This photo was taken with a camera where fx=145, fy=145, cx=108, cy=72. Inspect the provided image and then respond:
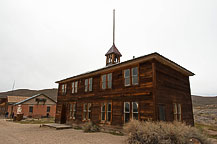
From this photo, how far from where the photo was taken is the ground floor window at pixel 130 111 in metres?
11.3

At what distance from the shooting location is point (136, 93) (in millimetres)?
11617

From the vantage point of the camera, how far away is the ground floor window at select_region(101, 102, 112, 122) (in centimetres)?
1371

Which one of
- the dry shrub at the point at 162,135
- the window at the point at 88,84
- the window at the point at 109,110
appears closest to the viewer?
the dry shrub at the point at 162,135

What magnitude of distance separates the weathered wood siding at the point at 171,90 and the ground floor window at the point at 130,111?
1887mm

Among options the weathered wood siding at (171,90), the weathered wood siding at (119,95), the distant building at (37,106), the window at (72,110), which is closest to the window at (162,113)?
the weathered wood siding at (171,90)

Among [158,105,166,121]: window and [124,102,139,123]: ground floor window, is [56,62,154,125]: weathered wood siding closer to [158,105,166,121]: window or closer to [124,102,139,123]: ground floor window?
[124,102,139,123]: ground floor window

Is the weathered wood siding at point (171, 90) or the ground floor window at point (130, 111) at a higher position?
the weathered wood siding at point (171, 90)

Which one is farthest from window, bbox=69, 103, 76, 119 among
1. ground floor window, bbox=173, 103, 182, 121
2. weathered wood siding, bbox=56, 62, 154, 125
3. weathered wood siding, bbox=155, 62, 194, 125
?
ground floor window, bbox=173, 103, 182, 121

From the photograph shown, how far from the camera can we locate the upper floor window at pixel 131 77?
39.7 feet

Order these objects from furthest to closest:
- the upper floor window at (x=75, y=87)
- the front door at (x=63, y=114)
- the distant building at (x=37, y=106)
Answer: the distant building at (x=37, y=106)
the front door at (x=63, y=114)
the upper floor window at (x=75, y=87)

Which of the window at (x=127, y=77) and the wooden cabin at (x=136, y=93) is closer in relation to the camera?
the wooden cabin at (x=136, y=93)

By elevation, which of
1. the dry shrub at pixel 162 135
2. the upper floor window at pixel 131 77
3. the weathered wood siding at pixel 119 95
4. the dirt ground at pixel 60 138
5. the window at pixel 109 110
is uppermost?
the upper floor window at pixel 131 77

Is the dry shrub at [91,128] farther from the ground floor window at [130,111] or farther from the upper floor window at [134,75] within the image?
the upper floor window at [134,75]

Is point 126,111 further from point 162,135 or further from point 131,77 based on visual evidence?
point 162,135
